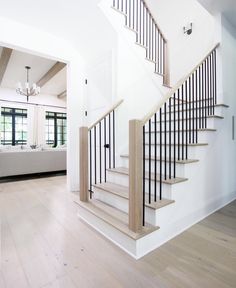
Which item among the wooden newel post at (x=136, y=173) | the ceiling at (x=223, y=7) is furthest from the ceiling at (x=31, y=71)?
the wooden newel post at (x=136, y=173)

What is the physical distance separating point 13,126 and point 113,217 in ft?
25.2

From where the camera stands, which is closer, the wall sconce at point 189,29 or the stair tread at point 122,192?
the stair tread at point 122,192

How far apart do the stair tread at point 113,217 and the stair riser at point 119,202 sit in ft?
0.18

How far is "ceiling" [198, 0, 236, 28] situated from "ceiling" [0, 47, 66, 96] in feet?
13.2

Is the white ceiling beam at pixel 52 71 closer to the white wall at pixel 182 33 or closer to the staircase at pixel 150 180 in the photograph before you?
the staircase at pixel 150 180

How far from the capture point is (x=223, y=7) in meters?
2.62

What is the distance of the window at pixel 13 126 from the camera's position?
7719mm

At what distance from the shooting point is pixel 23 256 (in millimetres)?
1622

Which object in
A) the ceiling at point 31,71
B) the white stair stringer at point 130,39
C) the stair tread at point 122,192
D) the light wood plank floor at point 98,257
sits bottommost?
the light wood plank floor at point 98,257

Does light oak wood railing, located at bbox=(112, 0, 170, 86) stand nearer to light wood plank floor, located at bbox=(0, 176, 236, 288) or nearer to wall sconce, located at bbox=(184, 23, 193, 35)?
wall sconce, located at bbox=(184, 23, 193, 35)

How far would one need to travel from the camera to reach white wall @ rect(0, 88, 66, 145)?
7.74 m

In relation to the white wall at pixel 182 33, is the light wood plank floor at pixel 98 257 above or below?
below

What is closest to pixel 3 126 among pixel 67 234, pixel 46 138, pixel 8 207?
pixel 46 138

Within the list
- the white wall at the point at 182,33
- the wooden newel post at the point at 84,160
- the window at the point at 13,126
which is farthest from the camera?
the window at the point at 13,126
